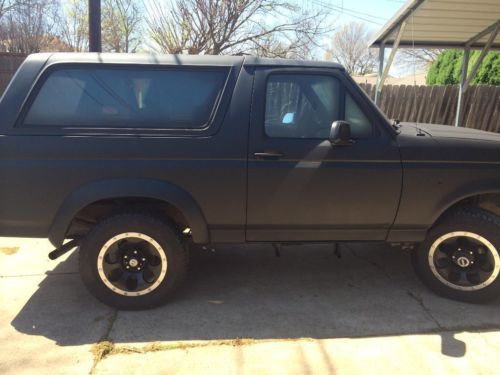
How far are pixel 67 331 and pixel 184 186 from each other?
4.56 feet

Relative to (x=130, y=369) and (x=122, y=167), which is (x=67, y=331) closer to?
(x=130, y=369)

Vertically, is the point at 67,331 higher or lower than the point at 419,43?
lower

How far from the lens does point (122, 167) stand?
3.17m

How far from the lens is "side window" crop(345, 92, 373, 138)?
3373 mm

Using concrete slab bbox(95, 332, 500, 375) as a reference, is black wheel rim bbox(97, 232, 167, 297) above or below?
above

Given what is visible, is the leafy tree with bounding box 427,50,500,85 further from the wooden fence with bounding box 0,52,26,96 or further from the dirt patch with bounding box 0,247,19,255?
the dirt patch with bounding box 0,247,19,255

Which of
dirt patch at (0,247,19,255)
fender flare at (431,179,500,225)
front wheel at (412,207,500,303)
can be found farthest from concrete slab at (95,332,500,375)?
dirt patch at (0,247,19,255)

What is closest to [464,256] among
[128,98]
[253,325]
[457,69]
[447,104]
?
[253,325]

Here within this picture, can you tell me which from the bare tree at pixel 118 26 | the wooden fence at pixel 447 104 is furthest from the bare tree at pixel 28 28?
the wooden fence at pixel 447 104

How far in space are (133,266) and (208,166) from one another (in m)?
1.03

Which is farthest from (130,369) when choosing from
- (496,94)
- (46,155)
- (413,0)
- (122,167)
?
(496,94)

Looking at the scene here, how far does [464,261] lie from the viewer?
11.6 feet

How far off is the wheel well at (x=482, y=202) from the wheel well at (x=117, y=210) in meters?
2.28

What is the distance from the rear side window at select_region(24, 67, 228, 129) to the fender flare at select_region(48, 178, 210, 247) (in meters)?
0.45
